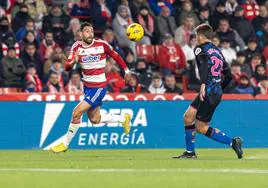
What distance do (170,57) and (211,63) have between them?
9702mm

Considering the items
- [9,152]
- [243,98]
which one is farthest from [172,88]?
[9,152]

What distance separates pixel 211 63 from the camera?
55.1 feet

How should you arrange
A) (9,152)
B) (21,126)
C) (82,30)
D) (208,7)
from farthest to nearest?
(208,7) < (21,126) < (9,152) < (82,30)

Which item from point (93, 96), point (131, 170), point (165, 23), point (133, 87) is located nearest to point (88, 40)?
point (93, 96)

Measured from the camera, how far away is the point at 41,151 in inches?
819

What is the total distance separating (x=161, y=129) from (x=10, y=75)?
3.80 metres

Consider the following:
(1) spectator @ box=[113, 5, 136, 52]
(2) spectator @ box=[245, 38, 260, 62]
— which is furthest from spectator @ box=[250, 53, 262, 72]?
(1) spectator @ box=[113, 5, 136, 52]

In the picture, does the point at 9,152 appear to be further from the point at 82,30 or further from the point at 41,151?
the point at 82,30

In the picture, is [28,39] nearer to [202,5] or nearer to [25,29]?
[25,29]

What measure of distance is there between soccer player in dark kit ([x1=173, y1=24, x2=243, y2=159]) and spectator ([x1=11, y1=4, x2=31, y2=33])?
9611 mm

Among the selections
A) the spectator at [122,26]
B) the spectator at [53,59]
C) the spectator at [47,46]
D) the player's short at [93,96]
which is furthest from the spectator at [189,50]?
the player's short at [93,96]

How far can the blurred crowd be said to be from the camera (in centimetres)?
2450

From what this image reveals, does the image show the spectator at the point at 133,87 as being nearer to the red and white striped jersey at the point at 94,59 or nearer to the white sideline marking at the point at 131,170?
the red and white striped jersey at the point at 94,59

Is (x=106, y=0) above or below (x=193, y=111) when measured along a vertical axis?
above
